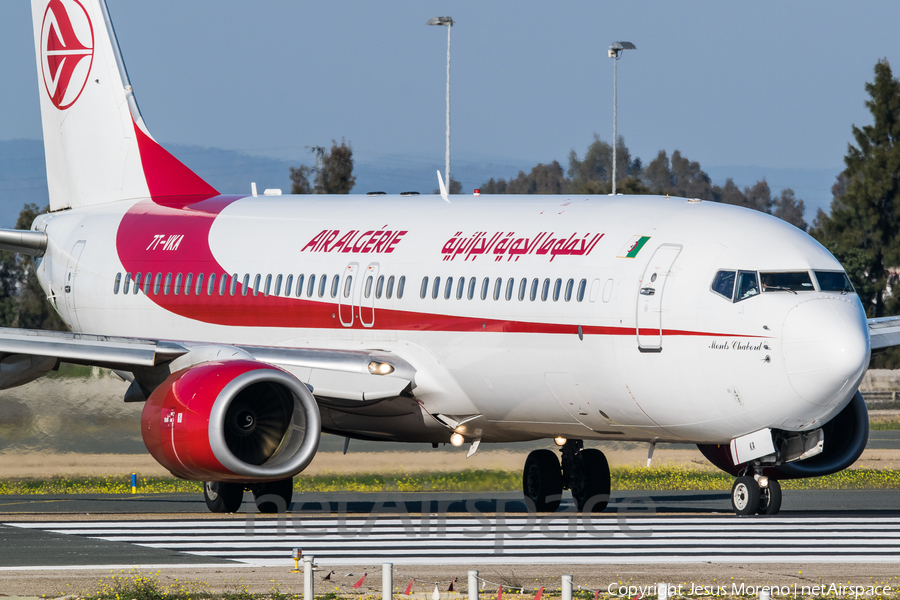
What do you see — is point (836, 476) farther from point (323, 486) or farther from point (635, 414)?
point (635, 414)

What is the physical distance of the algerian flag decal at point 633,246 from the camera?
18.9m

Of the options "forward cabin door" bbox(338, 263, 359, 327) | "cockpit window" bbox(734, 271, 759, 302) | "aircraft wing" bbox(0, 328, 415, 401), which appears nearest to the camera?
"cockpit window" bbox(734, 271, 759, 302)

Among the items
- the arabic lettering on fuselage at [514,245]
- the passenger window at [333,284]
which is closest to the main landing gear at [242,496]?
the passenger window at [333,284]

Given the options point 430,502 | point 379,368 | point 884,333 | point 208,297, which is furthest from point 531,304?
point 430,502

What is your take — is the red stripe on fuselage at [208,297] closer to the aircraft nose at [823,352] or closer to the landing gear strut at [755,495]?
the landing gear strut at [755,495]

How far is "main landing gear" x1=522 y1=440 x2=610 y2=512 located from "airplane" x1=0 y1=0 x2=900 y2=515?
36mm

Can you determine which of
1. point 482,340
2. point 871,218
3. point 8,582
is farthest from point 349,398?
point 871,218

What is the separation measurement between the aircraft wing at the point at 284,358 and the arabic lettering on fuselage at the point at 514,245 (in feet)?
6.01

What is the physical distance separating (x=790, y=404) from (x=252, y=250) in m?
10.2

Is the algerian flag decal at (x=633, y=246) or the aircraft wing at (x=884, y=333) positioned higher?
the algerian flag decal at (x=633, y=246)

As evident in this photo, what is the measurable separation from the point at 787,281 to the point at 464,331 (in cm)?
482

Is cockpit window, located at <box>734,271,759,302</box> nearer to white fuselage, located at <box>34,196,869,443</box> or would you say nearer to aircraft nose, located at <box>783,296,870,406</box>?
white fuselage, located at <box>34,196,869,443</box>

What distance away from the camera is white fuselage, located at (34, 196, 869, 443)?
1748cm

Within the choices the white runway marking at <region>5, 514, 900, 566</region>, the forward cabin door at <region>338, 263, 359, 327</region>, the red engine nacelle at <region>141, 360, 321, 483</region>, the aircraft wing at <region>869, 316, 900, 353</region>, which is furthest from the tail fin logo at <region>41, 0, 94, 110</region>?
the aircraft wing at <region>869, 316, 900, 353</region>
